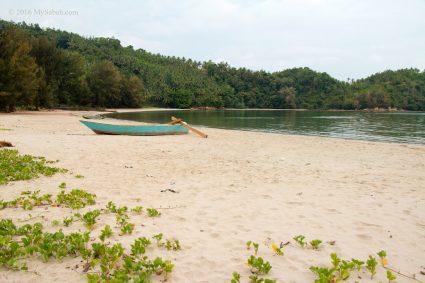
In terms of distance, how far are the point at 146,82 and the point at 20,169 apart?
10530 cm

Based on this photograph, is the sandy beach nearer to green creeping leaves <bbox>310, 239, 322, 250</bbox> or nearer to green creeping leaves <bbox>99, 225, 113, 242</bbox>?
green creeping leaves <bbox>310, 239, 322, 250</bbox>

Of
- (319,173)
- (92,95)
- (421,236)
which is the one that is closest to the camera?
(421,236)

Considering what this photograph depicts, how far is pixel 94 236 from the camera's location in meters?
4.57

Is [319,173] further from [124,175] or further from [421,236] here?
[124,175]

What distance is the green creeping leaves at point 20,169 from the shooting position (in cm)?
751

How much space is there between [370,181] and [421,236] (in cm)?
422

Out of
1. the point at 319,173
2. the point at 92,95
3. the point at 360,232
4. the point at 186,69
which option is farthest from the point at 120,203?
the point at 186,69

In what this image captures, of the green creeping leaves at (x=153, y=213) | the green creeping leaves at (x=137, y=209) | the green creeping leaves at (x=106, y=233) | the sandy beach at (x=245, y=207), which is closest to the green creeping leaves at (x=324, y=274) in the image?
Answer: the sandy beach at (x=245, y=207)

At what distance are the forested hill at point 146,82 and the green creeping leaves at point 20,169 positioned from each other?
1164 inches

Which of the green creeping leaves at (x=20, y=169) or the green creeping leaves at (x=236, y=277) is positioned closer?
the green creeping leaves at (x=236, y=277)

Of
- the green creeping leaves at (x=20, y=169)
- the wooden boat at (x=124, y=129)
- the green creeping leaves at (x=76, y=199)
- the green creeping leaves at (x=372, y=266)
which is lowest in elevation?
the green creeping leaves at (x=372, y=266)

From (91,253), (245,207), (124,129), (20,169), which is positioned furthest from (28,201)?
(124,129)

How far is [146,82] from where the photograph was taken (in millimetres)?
109875

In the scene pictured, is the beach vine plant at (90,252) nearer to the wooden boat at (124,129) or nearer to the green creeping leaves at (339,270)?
the green creeping leaves at (339,270)
